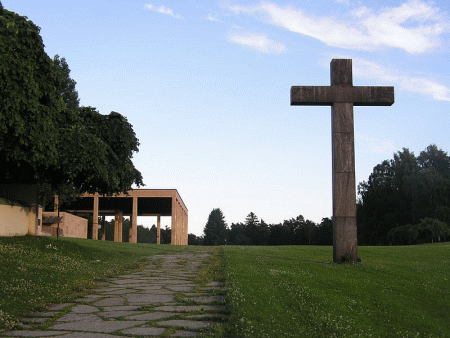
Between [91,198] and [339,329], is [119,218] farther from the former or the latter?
[339,329]

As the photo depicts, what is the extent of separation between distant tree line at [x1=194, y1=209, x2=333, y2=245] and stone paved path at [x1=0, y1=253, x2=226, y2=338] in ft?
226

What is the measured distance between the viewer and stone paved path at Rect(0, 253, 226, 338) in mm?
5551

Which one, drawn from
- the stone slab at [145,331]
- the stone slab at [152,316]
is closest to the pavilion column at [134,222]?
the stone slab at [152,316]

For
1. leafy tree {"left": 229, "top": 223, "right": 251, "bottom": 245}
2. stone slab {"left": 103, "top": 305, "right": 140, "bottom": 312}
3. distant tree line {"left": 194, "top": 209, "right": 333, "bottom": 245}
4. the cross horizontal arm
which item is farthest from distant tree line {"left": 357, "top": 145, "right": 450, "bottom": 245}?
stone slab {"left": 103, "top": 305, "right": 140, "bottom": 312}

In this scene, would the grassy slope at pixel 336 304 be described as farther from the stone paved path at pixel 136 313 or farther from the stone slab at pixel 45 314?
the stone slab at pixel 45 314

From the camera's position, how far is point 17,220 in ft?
55.7

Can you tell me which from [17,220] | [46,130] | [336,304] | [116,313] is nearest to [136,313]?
[116,313]

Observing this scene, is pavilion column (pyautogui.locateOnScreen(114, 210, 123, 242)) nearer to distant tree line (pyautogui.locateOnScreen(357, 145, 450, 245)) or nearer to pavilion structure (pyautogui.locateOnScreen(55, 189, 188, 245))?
pavilion structure (pyautogui.locateOnScreen(55, 189, 188, 245))

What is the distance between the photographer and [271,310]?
632 centimetres

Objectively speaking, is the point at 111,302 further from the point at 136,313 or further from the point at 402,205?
the point at 402,205

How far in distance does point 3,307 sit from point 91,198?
40799mm

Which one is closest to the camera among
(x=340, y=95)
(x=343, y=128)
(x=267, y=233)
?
(x=343, y=128)

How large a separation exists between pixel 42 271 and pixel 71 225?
35.7 m

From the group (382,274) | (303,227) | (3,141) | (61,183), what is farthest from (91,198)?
(303,227)
